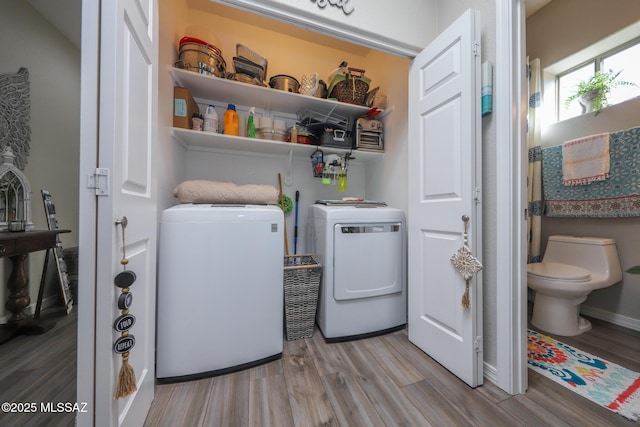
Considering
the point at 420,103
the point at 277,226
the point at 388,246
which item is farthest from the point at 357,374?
the point at 420,103

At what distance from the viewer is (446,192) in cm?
129

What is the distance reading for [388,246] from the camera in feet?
5.39

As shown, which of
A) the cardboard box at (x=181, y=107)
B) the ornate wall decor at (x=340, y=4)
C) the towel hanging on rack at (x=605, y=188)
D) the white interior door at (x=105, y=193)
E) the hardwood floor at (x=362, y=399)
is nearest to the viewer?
the white interior door at (x=105, y=193)

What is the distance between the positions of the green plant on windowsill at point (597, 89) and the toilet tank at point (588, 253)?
1091mm

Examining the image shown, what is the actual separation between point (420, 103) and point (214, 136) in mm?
1398

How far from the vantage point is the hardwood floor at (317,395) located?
816 millimetres

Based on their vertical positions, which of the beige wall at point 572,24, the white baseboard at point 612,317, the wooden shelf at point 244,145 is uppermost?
the beige wall at point 572,24

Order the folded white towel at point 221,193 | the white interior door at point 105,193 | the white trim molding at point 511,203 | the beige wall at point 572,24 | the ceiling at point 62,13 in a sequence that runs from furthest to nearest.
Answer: the beige wall at point 572,24
the folded white towel at point 221,193
the white trim molding at point 511,203
the ceiling at point 62,13
the white interior door at point 105,193

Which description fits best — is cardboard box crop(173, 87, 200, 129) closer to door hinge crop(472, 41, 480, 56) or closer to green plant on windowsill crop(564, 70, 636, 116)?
door hinge crop(472, 41, 480, 56)

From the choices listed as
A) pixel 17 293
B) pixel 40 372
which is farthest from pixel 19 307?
pixel 40 372

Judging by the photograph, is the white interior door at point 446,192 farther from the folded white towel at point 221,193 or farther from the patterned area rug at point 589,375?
the folded white towel at point 221,193

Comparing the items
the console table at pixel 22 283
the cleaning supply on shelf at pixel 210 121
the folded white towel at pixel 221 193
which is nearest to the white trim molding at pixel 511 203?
the folded white towel at pixel 221 193

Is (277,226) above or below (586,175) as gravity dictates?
below

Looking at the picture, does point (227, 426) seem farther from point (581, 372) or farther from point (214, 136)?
point (581, 372)
